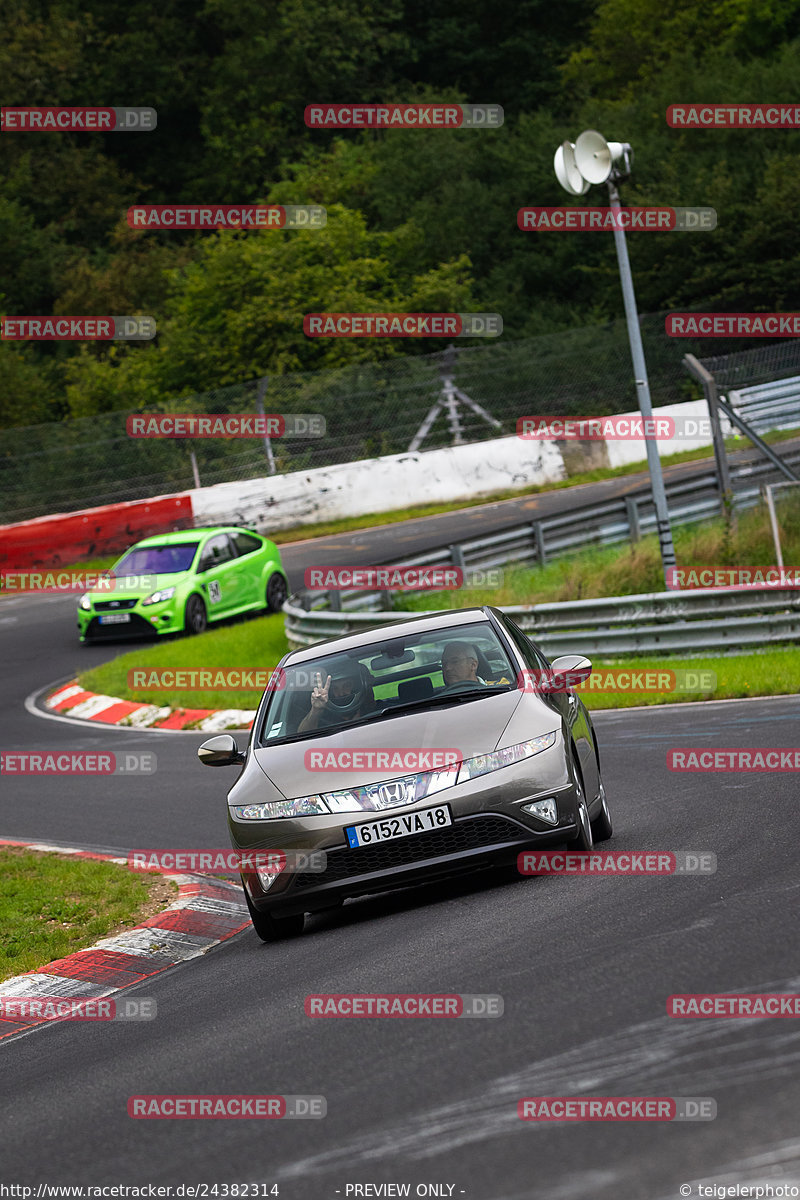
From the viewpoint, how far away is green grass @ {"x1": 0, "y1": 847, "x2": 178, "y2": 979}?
9.20 metres

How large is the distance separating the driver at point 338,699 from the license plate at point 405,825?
97cm

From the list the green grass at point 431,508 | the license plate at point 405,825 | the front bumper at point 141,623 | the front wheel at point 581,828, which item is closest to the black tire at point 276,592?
the front bumper at point 141,623

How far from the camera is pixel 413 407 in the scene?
34.7 metres

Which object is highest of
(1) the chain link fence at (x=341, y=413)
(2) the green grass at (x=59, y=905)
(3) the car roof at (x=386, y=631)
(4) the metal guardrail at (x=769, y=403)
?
(1) the chain link fence at (x=341, y=413)

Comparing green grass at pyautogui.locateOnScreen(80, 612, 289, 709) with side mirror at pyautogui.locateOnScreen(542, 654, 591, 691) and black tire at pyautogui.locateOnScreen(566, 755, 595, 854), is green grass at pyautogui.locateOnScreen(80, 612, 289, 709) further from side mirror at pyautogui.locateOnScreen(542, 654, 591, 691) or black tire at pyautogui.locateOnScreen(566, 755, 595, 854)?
black tire at pyautogui.locateOnScreen(566, 755, 595, 854)

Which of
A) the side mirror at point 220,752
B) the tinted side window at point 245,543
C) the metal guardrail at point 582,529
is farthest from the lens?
the tinted side window at point 245,543

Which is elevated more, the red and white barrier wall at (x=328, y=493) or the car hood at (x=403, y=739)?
the red and white barrier wall at (x=328, y=493)

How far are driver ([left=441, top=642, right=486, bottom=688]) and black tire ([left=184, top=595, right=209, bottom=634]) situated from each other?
52.6 ft

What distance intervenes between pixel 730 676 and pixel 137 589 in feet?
37.8

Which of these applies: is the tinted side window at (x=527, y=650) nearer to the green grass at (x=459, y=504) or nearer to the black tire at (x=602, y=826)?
the black tire at (x=602, y=826)

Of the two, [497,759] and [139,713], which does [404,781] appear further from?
[139,713]

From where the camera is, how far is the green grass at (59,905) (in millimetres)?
9203

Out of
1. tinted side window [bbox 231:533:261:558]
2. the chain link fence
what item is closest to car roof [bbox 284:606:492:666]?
tinted side window [bbox 231:533:261:558]

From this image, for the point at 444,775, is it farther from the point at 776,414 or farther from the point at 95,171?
the point at 95,171
